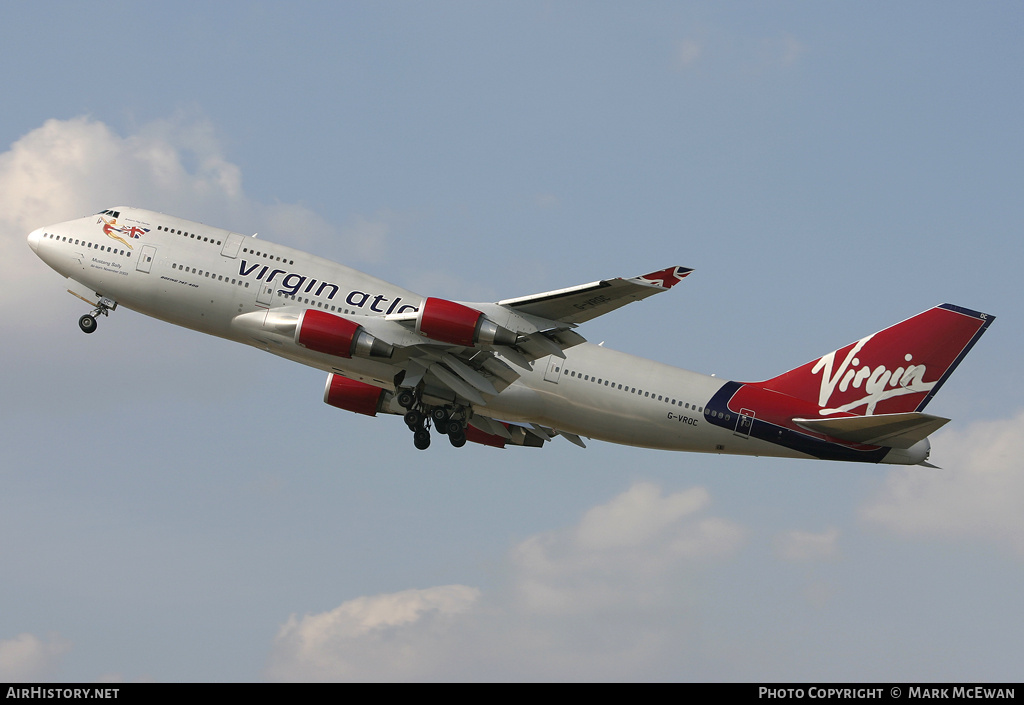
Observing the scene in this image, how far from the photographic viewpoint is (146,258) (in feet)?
125

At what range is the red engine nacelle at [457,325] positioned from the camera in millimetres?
33812

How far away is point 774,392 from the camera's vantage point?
39562mm

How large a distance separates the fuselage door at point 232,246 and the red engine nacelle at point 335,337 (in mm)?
4621

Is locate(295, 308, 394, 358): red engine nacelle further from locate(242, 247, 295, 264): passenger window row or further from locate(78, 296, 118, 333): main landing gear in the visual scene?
locate(78, 296, 118, 333): main landing gear

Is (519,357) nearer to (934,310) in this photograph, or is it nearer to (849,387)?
(849,387)

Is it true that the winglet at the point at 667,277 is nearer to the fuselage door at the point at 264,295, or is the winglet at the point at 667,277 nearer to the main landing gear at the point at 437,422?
the main landing gear at the point at 437,422

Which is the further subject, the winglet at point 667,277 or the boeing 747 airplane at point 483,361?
the boeing 747 airplane at point 483,361

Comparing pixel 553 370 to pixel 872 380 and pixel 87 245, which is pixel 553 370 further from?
pixel 87 245

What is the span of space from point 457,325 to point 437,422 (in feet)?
21.0

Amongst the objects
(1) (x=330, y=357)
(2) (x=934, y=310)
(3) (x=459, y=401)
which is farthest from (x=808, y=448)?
(1) (x=330, y=357)

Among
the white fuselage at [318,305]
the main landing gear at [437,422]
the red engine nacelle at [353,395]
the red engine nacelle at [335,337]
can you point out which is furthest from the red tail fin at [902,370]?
the red engine nacelle at [353,395]

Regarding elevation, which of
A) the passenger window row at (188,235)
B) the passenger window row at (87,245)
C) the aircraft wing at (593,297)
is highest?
the passenger window row at (188,235)

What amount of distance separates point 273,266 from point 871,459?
23631 mm

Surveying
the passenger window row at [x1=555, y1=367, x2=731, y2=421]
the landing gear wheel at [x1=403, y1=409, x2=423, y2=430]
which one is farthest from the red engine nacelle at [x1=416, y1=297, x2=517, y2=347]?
the landing gear wheel at [x1=403, y1=409, x2=423, y2=430]
